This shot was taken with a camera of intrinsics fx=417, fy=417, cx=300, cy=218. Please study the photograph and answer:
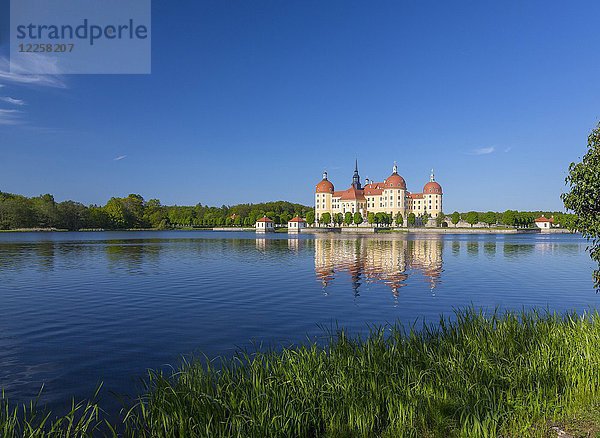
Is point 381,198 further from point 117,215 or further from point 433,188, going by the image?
point 117,215

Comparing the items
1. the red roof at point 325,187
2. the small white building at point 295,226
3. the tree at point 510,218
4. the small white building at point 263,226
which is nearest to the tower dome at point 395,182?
the red roof at point 325,187

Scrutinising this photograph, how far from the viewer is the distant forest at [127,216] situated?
128 meters

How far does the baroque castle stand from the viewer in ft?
585

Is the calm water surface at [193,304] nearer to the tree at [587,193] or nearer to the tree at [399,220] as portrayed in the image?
the tree at [587,193]

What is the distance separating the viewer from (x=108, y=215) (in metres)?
151

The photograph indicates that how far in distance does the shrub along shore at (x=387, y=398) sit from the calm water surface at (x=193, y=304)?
293 centimetres

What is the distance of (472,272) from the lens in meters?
30.4

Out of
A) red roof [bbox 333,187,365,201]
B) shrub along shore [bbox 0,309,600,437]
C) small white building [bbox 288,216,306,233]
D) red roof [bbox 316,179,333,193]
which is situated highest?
red roof [bbox 316,179,333,193]

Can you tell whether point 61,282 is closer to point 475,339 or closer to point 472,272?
point 475,339

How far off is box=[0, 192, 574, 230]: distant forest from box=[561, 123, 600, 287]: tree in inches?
5475

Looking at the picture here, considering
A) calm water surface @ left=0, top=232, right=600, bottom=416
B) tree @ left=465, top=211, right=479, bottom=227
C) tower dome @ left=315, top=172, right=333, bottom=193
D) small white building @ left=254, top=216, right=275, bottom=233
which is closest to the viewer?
calm water surface @ left=0, top=232, right=600, bottom=416

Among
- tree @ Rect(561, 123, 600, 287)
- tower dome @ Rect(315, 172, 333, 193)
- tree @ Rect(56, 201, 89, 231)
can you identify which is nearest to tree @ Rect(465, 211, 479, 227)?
tower dome @ Rect(315, 172, 333, 193)

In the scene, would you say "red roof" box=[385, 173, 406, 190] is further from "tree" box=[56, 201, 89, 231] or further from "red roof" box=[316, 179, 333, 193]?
"tree" box=[56, 201, 89, 231]

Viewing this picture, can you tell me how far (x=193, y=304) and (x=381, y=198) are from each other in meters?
169
